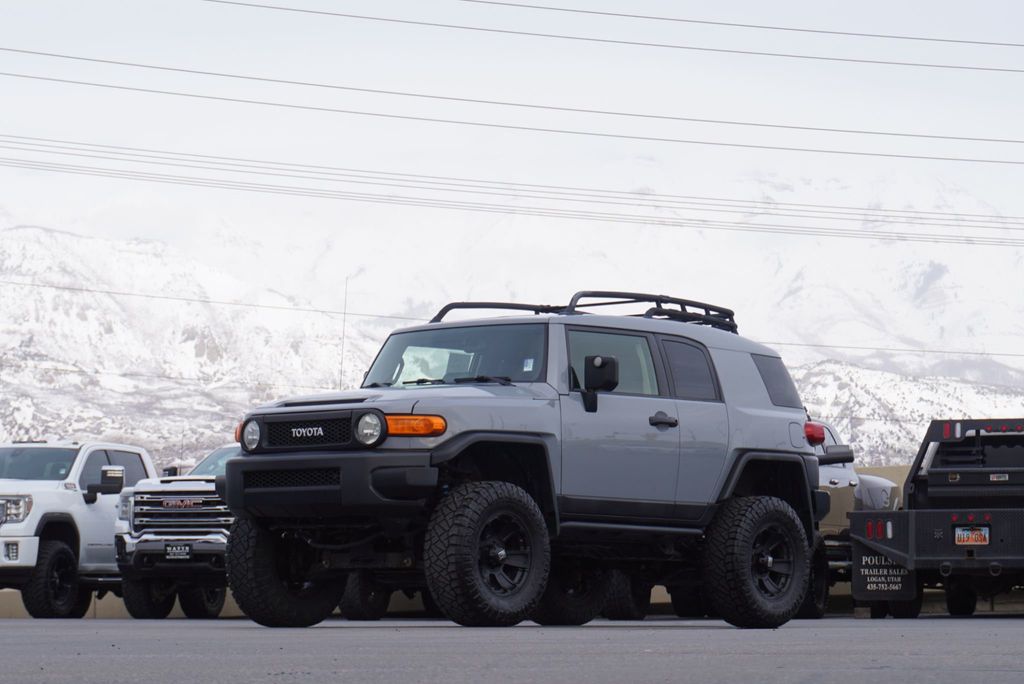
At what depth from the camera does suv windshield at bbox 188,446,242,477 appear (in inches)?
826

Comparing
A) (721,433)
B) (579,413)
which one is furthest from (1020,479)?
(579,413)

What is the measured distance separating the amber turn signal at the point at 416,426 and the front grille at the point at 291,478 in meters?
0.44

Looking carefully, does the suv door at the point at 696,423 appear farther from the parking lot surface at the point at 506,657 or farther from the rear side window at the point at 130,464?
the rear side window at the point at 130,464

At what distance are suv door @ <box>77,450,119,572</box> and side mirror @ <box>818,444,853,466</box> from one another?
7733 mm

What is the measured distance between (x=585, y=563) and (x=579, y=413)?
4.75 ft

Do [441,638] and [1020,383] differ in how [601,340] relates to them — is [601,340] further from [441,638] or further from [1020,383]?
[1020,383]

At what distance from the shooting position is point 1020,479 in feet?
57.9

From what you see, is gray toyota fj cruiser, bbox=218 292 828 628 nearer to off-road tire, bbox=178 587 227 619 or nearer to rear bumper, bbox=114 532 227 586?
rear bumper, bbox=114 532 227 586

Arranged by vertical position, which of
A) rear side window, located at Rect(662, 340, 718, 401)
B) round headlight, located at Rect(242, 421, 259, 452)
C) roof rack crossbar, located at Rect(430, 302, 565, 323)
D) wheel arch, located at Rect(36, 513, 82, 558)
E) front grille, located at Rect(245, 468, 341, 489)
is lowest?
wheel arch, located at Rect(36, 513, 82, 558)

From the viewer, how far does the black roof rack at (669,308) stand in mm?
13688

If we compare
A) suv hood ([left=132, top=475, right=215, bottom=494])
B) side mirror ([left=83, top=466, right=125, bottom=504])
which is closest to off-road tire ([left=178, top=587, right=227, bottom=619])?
side mirror ([left=83, top=466, right=125, bottom=504])

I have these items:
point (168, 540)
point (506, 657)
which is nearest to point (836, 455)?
point (168, 540)

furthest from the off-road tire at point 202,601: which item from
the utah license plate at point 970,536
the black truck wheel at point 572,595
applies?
the utah license plate at point 970,536

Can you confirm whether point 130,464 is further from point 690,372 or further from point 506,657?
point 506,657
